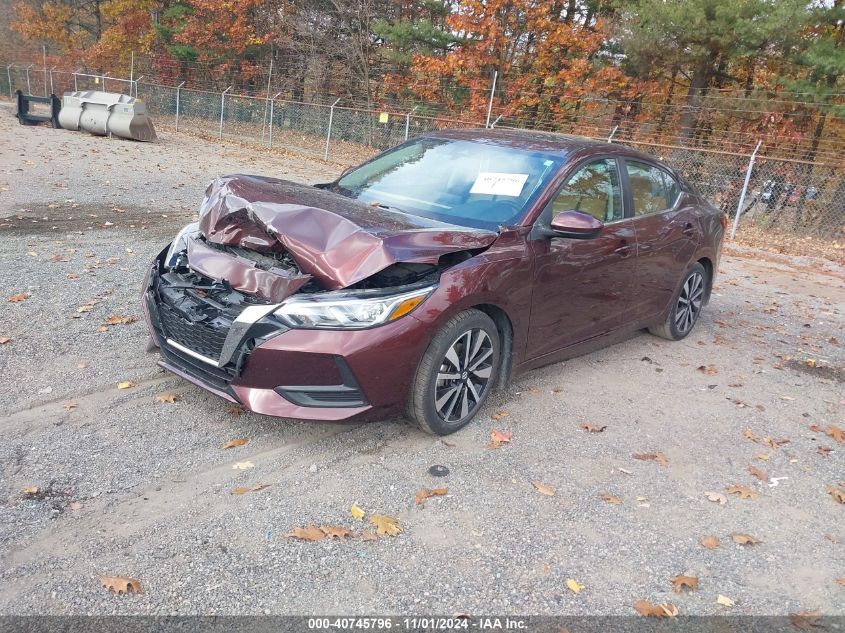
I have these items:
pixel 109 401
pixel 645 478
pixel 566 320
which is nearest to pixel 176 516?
pixel 109 401

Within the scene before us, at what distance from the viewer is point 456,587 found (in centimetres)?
261

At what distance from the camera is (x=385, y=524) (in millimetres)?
2957

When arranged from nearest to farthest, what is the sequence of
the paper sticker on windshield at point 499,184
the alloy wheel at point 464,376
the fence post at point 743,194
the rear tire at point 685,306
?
the alloy wheel at point 464,376 → the paper sticker on windshield at point 499,184 → the rear tire at point 685,306 → the fence post at point 743,194

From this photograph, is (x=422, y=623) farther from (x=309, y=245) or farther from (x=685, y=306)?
(x=685, y=306)

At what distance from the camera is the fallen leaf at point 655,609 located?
258 centimetres

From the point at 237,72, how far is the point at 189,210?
22594mm

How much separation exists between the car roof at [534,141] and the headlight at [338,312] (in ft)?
6.24

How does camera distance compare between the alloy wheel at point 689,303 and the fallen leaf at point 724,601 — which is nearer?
the fallen leaf at point 724,601

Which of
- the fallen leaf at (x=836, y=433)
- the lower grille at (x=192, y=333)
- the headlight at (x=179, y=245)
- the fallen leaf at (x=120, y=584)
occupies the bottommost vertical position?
the fallen leaf at (x=120, y=584)

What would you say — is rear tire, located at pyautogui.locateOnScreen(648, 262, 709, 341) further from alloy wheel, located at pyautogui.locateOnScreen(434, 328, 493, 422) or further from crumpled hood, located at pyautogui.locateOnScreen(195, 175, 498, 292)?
A: crumpled hood, located at pyautogui.locateOnScreen(195, 175, 498, 292)

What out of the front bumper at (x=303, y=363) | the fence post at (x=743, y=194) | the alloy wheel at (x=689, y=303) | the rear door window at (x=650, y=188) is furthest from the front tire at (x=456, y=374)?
the fence post at (x=743, y=194)

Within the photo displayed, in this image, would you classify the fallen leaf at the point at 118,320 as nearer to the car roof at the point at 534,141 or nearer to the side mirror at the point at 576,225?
the car roof at the point at 534,141

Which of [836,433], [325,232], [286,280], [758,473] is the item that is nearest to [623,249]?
[758,473]

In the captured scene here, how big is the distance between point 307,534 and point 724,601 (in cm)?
176
